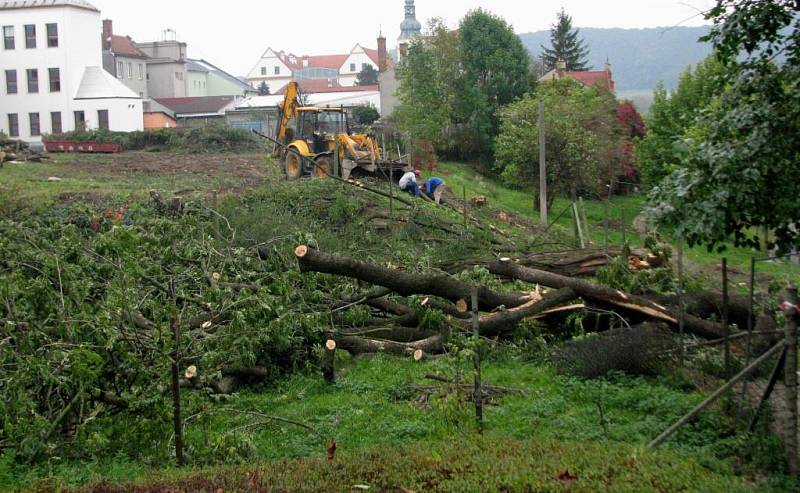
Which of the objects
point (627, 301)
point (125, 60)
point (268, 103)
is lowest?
point (627, 301)

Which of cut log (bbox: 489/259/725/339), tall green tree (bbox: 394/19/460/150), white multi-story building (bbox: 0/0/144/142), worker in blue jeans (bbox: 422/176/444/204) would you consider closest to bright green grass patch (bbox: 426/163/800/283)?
tall green tree (bbox: 394/19/460/150)

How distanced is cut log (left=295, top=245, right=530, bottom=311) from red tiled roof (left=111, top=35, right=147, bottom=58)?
2684 inches

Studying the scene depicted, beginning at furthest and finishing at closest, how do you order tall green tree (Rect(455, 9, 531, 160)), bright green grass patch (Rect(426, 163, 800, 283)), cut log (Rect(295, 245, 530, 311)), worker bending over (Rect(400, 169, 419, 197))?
tall green tree (Rect(455, 9, 531, 160)) < bright green grass patch (Rect(426, 163, 800, 283)) < worker bending over (Rect(400, 169, 419, 197)) < cut log (Rect(295, 245, 530, 311))

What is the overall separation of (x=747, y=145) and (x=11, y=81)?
58.7 metres

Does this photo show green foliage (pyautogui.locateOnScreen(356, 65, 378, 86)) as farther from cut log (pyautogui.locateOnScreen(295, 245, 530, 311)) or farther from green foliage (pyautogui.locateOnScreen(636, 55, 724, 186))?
cut log (pyautogui.locateOnScreen(295, 245, 530, 311))

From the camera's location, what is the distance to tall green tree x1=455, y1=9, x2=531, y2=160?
5269 centimetres

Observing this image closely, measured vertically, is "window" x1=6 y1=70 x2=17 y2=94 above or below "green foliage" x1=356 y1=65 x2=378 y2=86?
below

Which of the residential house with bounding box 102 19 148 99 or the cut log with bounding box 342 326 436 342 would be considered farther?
the residential house with bounding box 102 19 148 99

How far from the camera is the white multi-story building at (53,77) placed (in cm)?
5716

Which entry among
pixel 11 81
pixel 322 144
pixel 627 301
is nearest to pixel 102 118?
pixel 11 81

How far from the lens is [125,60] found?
74438mm

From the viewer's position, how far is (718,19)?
7680mm

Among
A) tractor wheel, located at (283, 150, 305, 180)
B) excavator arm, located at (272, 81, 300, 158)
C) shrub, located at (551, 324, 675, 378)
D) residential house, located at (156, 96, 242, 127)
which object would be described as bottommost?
shrub, located at (551, 324, 675, 378)

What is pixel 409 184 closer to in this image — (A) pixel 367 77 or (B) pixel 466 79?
(B) pixel 466 79
